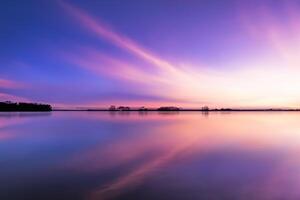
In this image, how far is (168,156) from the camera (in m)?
13.9

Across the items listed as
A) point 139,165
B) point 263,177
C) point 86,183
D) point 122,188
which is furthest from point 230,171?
point 86,183

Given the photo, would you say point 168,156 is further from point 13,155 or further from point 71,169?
point 13,155

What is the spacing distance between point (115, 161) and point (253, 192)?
5983 mm

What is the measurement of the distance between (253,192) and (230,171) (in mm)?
2604

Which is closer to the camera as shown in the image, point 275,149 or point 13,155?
point 13,155

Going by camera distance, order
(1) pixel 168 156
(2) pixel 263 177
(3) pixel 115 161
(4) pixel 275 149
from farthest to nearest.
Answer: (4) pixel 275 149, (1) pixel 168 156, (3) pixel 115 161, (2) pixel 263 177

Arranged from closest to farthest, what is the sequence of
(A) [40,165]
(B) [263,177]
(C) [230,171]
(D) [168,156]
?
1. (B) [263,177]
2. (C) [230,171]
3. (A) [40,165]
4. (D) [168,156]

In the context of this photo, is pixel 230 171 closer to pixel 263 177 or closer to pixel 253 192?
pixel 263 177

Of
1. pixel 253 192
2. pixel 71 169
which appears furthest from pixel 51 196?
pixel 253 192

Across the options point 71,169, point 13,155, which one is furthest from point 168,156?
point 13,155

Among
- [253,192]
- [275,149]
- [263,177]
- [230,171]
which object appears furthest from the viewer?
[275,149]

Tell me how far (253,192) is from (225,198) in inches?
43.2

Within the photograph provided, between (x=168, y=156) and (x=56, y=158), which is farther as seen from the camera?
(x=168, y=156)

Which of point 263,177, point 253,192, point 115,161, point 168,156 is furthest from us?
point 168,156
